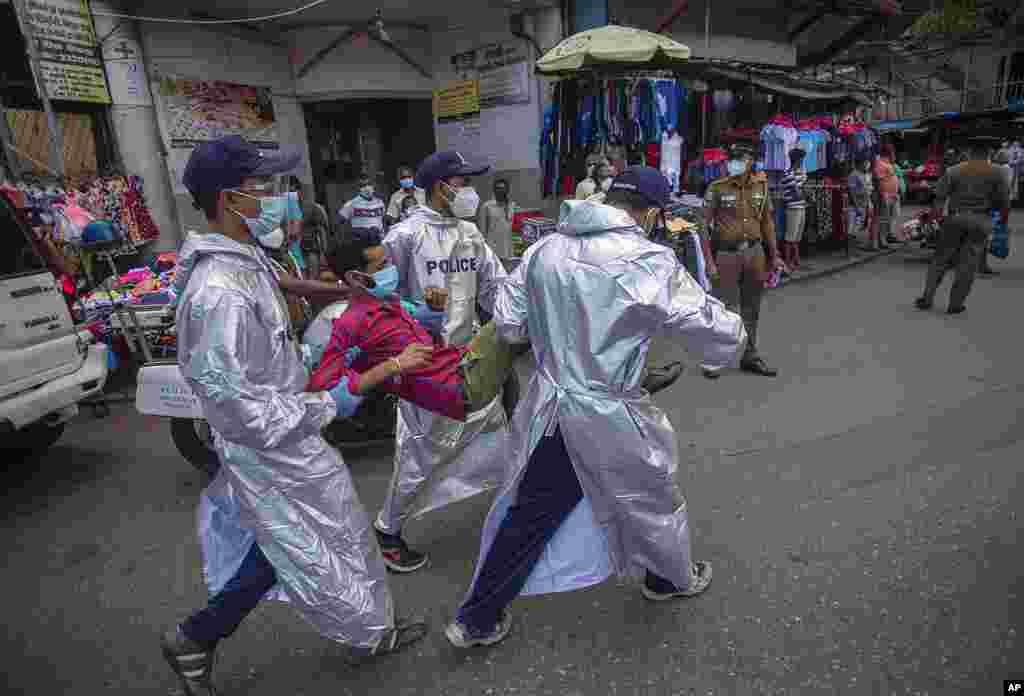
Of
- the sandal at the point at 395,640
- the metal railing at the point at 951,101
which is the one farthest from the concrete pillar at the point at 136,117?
the metal railing at the point at 951,101

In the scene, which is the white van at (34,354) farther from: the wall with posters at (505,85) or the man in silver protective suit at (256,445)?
the wall with posters at (505,85)

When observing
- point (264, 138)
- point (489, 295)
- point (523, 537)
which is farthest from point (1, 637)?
point (264, 138)

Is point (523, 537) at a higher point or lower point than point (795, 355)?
higher

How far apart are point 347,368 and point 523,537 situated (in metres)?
0.91

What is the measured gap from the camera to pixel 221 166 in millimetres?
1927

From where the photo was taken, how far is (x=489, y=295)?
3.66 m

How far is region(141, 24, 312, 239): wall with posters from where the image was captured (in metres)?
8.30

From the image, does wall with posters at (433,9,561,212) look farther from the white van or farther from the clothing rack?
the white van

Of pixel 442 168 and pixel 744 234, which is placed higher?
pixel 442 168

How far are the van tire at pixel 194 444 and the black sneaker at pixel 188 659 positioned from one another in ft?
6.36

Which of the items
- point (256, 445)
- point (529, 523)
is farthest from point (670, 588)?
point (256, 445)

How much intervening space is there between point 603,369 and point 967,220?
22.7ft

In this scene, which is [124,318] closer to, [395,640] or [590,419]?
[395,640]

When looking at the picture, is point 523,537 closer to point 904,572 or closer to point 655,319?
point 655,319
